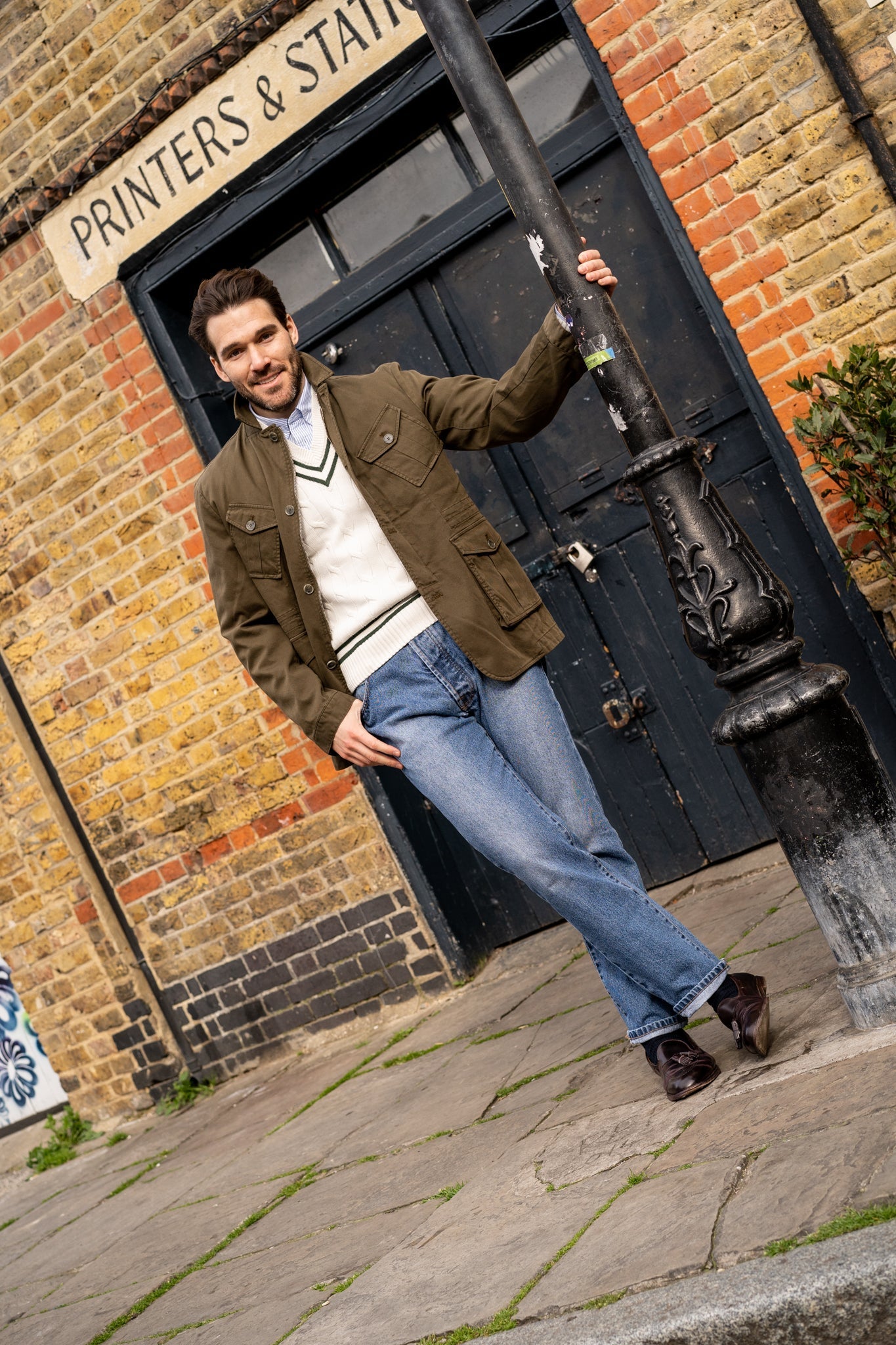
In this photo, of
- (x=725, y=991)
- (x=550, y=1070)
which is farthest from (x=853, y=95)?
(x=550, y=1070)

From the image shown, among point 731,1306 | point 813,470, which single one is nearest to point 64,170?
point 813,470

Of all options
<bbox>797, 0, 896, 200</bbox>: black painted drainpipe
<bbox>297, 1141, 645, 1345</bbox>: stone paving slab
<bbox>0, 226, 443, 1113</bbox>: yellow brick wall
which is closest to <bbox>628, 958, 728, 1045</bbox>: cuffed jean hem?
<bbox>297, 1141, 645, 1345</bbox>: stone paving slab

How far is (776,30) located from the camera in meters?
3.96

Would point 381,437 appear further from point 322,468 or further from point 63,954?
point 63,954

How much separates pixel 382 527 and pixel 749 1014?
142 centimetres

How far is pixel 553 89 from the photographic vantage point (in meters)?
4.57

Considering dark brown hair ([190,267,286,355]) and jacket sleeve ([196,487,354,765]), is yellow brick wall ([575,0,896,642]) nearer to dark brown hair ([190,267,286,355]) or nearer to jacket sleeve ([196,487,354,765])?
dark brown hair ([190,267,286,355])

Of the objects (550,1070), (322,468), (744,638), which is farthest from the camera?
(550,1070)

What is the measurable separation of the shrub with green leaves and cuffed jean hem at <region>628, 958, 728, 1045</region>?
157 centimetres

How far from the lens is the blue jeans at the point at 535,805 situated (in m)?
2.82

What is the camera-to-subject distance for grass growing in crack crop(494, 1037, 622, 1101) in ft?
11.5

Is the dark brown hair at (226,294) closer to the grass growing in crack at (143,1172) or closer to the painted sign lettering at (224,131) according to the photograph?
the painted sign lettering at (224,131)

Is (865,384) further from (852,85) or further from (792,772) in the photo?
(792,772)

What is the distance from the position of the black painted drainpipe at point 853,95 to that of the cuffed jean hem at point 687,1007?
253 centimetres
